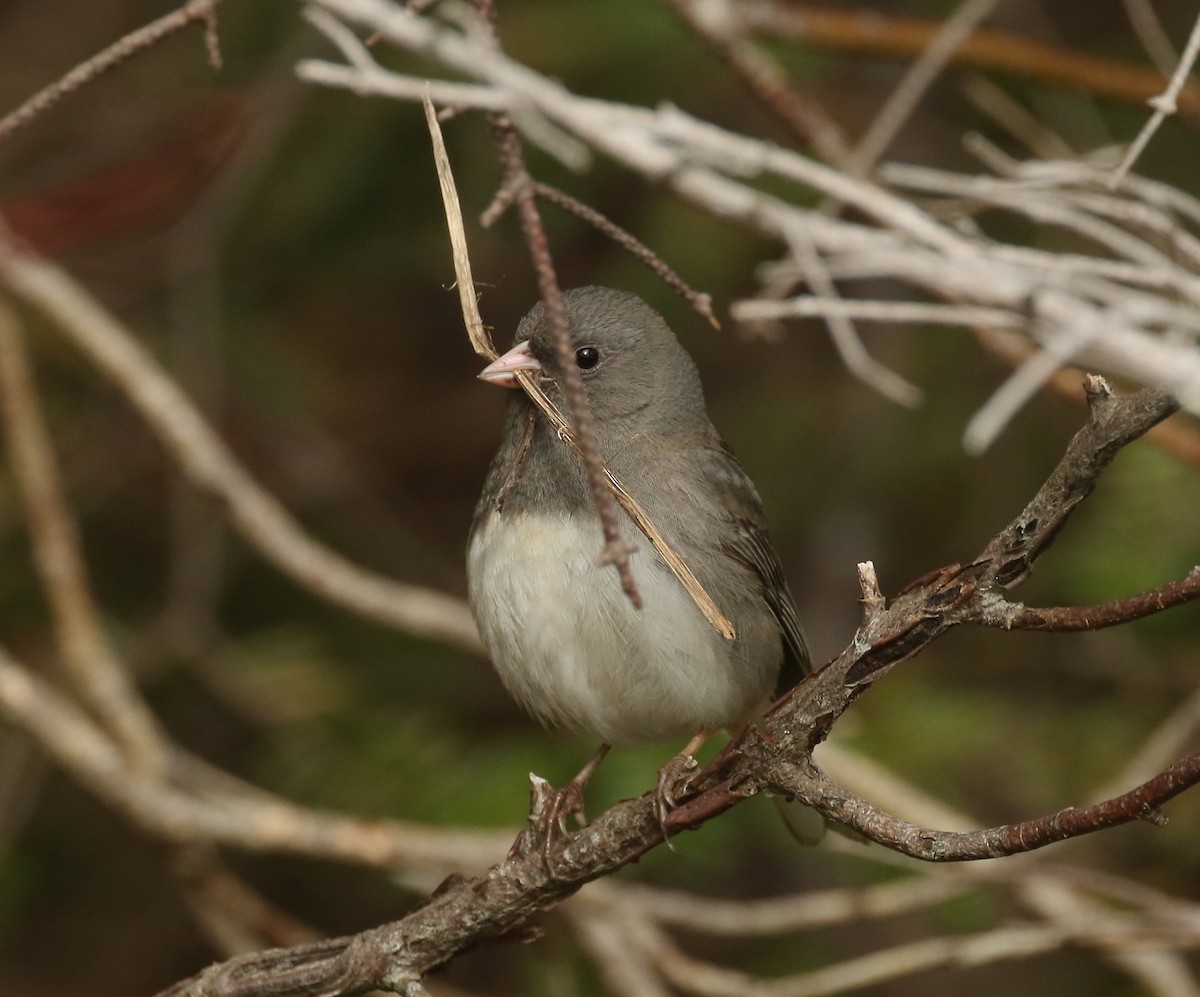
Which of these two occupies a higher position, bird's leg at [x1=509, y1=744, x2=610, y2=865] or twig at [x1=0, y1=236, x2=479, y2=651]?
twig at [x1=0, y1=236, x2=479, y2=651]

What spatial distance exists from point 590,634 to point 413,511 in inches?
110

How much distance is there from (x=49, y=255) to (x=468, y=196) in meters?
1.26

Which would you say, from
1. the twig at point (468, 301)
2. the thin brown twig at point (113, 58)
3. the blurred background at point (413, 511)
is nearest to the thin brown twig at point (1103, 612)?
the twig at point (468, 301)

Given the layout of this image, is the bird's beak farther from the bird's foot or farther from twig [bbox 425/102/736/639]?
the bird's foot

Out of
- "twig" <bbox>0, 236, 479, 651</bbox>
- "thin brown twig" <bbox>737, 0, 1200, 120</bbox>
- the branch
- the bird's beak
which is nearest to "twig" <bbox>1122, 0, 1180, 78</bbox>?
"thin brown twig" <bbox>737, 0, 1200, 120</bbox>

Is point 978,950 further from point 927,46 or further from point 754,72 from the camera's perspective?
point 927,46

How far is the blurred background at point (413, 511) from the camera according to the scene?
3729mm

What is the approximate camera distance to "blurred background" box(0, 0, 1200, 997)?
12.2ft

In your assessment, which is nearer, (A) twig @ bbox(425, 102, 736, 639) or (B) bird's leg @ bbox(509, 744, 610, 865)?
(A) twig @ bbox(425, 102, 736, 639)

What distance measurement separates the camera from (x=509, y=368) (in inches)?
112

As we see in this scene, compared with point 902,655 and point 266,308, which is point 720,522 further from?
point 266,308

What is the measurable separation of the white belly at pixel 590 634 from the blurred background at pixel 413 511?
0.55m

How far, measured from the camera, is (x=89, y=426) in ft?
15.8

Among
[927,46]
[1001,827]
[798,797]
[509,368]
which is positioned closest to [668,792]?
[798,797]
